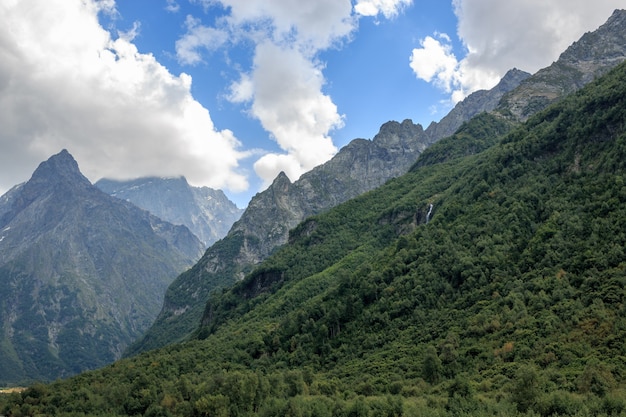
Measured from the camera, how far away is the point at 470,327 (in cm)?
11319

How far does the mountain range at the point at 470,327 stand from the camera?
83.8 metres

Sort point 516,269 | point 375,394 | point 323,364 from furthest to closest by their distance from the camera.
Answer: point 323,364 → point 516,269 → point 375,394

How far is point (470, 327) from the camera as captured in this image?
113188 mm

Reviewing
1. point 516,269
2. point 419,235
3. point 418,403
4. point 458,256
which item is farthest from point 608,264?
point 419,235

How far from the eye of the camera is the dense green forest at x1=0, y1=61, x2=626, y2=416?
8381 centimetres

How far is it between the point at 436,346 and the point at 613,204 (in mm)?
62499

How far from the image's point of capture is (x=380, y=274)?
16012cm

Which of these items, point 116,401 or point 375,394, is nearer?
point 375,394

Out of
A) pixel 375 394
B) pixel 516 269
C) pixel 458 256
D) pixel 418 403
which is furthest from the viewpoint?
pixel 458 256

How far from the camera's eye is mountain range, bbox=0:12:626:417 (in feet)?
275

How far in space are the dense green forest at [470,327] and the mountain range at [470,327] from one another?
1.41ft

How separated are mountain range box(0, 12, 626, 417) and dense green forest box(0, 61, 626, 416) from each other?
0.43m

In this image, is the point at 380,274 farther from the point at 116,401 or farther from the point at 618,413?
the point at 618,413

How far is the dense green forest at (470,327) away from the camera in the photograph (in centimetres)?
8381
